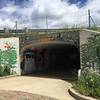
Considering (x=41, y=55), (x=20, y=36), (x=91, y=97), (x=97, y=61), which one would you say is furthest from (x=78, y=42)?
(x=41, y=55)

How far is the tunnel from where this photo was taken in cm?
2739

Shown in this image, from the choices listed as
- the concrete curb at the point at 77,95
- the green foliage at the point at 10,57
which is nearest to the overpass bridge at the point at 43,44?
the green foliage at the point at 10,57

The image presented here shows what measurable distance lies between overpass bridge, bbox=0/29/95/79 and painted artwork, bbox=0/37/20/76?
0.49m

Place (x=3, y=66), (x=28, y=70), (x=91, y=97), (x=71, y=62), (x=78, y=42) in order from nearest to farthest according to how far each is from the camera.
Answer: (x=91, y=97), (x=78, y=42), (x=3, y=66), (x=28, y=70), (x=71, y=62)

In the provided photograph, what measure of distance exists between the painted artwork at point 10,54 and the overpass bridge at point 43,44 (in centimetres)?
49

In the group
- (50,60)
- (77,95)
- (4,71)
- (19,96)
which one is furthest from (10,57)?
(77,95)

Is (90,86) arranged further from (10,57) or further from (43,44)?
(43,44)

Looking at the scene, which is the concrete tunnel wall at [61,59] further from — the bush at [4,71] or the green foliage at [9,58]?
the bush at [4,71]

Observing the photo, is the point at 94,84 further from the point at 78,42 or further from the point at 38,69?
the point at 38,69

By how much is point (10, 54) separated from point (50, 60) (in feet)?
35.1

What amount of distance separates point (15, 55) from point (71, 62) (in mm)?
18519

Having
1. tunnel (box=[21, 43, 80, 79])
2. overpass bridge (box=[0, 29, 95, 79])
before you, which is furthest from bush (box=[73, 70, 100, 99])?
tunnel (box=[21, 43, 80, 79])

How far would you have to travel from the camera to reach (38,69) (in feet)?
103

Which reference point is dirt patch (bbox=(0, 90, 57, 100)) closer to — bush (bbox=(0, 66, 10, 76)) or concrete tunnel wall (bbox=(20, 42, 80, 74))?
bush (bbox=(0, 66, 10, 76))
